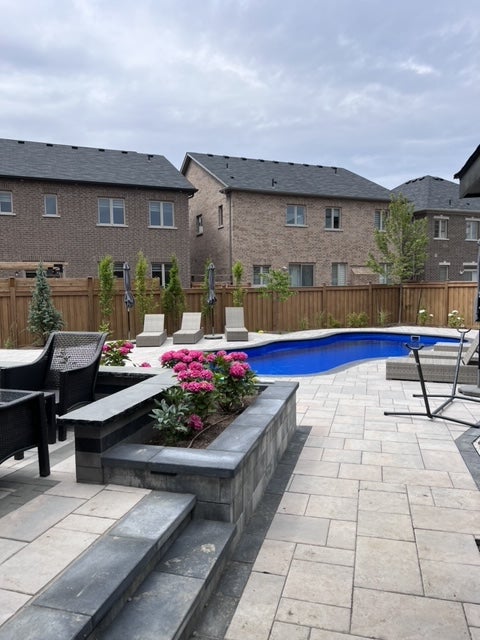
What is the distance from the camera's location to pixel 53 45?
7.31m

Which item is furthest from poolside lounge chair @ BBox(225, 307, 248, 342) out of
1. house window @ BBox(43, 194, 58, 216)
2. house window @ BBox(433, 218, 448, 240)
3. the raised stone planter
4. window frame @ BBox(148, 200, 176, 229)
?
house window @ BBox(433, 218, 448, 240)

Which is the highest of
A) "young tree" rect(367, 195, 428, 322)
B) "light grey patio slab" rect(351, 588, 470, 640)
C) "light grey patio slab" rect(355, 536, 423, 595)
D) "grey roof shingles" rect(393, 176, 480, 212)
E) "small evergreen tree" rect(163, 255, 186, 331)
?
"grey roof shingles" rect(393, 176, 480, 212)

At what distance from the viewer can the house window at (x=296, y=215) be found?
21719 mm

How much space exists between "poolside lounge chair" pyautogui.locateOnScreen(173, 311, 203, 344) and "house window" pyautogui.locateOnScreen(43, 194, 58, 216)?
25.4 ft

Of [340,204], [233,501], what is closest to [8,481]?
[233,501]

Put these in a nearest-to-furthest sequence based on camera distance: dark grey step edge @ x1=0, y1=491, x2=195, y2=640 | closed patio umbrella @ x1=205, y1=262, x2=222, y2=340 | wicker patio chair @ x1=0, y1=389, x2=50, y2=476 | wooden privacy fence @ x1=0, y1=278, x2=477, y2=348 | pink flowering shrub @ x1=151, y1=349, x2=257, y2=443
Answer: dark grey step edge @ x1=0, y1=491, x2=195, y2=640 < wicker patio chair @ x1=0, y1=389, x2=50, y2=476 < pink flowering shrub @ x1=151, y1=349, x2=257, y2=443 < wooden privacy fence @ x1=0, y1=278, x2=477, y2=348 < closed patio umbrella @ x1=205, y1=262, x2=222, y2=340

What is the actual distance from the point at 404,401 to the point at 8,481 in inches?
209

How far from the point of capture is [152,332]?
45.2ft

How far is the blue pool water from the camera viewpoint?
11398 millimetres

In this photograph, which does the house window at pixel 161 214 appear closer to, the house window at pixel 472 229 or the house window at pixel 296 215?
the house window at pixel 296 215

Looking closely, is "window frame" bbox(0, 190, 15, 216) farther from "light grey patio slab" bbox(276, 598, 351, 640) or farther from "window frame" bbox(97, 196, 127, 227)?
"light grey patio slab" bbox(276, 598, 351, 640)

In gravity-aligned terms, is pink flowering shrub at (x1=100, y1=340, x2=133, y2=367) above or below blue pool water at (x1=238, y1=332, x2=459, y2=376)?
above

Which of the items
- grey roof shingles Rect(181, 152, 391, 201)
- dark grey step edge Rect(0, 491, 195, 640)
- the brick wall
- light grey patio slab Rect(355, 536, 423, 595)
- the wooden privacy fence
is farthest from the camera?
grey roof shingles Rect(181, 152, 391, 201)

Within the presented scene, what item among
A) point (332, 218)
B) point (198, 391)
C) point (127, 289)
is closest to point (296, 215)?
point (332, 218)
